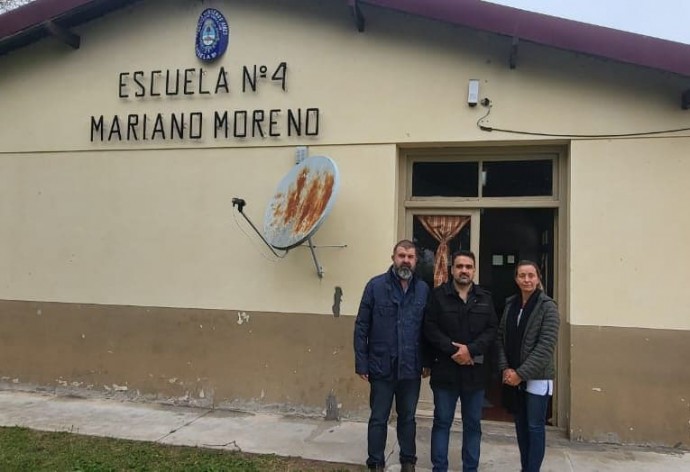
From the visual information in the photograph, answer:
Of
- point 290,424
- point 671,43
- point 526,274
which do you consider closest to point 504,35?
point 671,43

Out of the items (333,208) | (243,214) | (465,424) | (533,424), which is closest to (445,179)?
(333,208)

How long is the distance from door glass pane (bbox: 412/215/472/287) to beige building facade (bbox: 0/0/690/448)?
0.14m

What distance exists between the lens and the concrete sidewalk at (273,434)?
504 centimetres

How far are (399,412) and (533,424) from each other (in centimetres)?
100

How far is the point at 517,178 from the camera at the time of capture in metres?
6.27

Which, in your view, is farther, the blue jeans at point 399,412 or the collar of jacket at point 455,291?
the blue jeans at point 399,412

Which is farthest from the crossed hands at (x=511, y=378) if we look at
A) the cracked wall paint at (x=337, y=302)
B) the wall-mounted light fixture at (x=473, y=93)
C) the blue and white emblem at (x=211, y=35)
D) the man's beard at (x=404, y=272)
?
the blue and white emblem at (x=211, y=35)

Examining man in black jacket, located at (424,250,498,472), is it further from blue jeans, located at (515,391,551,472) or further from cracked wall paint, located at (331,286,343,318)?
cracked wall paint, located at (331,286,343,318)

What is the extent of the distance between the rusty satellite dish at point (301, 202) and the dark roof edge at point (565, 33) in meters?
1.87

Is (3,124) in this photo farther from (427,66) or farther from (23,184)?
(427,66)

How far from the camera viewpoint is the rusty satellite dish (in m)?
5.62

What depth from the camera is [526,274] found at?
4.16 meters

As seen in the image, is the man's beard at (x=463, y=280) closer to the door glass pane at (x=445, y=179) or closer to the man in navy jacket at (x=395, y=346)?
the man in navy jacket at (x=395, y=346)

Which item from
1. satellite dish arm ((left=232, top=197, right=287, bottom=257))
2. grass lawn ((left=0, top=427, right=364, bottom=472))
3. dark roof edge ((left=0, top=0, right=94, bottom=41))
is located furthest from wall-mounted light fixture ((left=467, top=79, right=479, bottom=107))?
dark roof edge ((left=0, top=0, right=94, bottom=41))
